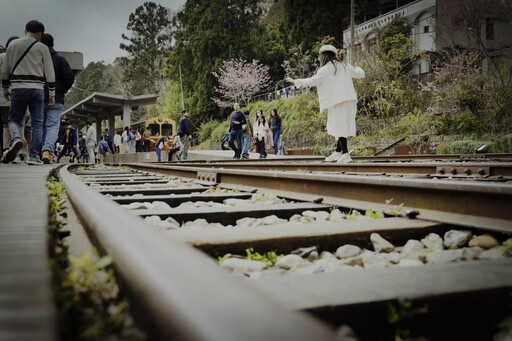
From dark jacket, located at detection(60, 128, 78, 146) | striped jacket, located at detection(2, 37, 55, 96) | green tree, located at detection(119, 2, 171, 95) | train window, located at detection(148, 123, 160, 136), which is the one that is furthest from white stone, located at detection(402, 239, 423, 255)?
green tree, located at detection(119, 2, 171, 95)

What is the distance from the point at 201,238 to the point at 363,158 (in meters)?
8.92

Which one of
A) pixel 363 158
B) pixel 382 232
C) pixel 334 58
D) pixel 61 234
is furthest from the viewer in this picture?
pixel 363 158

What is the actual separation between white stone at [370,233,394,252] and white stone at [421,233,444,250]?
0.20 meters

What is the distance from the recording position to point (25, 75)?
278 inches

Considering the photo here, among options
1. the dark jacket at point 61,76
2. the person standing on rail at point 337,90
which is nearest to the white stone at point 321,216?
the person standing on rail at point 337,90

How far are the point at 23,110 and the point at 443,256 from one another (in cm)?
725

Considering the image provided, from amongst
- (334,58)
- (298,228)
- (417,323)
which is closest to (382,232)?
(298,228)

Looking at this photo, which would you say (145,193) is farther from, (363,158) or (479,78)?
(479,78)

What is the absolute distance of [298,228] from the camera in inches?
84.0

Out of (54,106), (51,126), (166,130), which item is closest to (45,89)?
(54,106)

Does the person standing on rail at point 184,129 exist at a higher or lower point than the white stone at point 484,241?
higher

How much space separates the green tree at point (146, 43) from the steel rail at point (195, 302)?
74443mm

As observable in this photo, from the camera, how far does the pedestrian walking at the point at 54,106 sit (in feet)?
26.2

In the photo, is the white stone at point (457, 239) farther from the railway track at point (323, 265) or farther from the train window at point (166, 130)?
the train window at point (166, 130)
